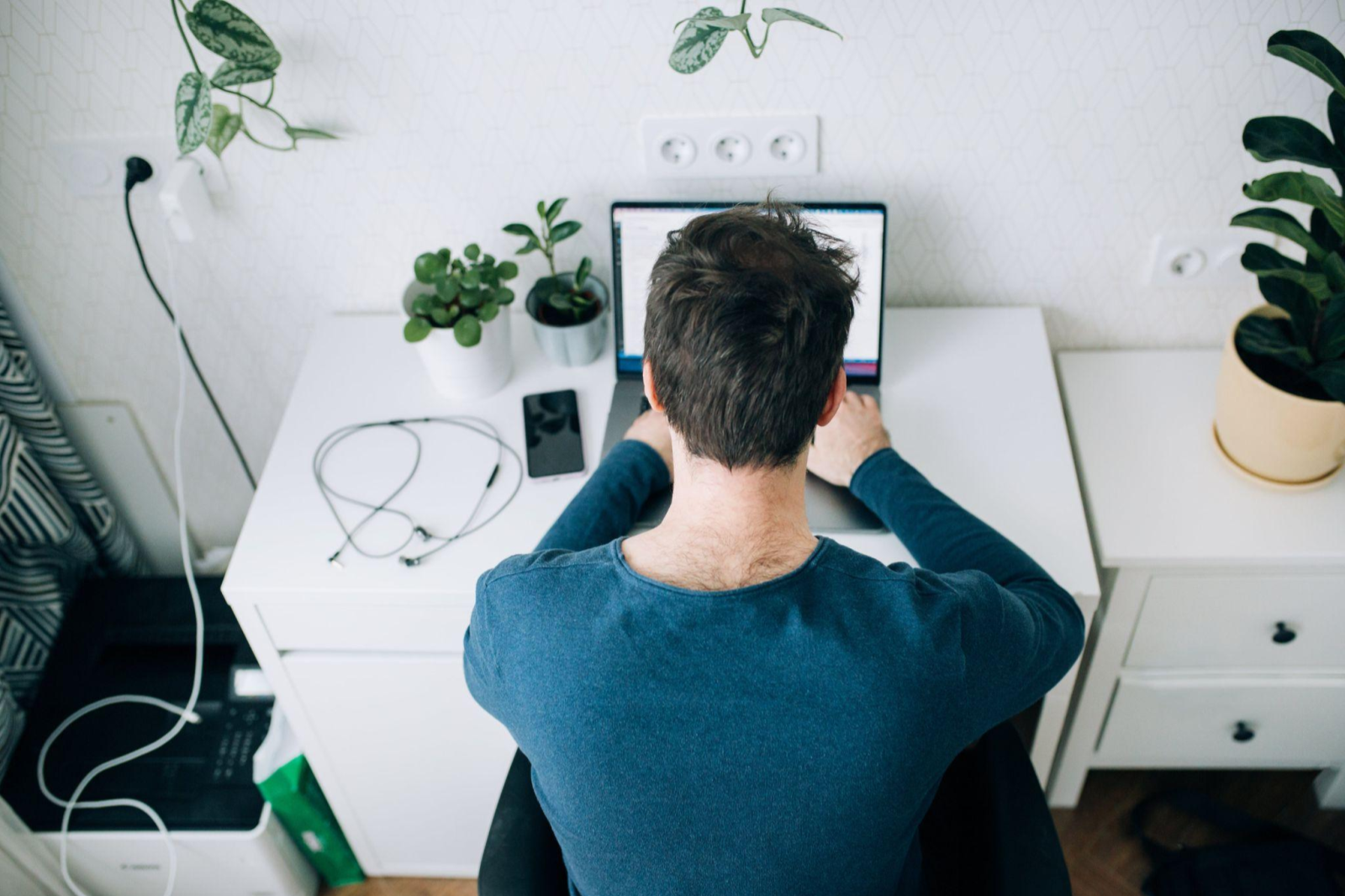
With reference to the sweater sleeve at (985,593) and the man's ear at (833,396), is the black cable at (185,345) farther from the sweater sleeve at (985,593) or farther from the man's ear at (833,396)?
the sweater sleeve at (985,593)

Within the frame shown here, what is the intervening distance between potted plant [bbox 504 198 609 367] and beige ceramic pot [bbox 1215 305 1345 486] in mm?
831

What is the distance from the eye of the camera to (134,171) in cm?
137

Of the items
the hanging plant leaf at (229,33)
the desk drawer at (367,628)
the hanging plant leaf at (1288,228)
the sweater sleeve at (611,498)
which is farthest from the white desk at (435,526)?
the hanging plant leaf at (229,33)

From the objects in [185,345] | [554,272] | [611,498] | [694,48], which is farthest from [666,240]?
[185,345]

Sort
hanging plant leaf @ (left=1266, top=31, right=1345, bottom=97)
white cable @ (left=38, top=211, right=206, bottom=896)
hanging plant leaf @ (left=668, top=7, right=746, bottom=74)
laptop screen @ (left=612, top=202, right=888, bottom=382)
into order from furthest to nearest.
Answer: white cable @ (left=38, top=211, right=206, bottom=896), laptop screen @ (left=612, top=202, right=888, bottom=382), hanging plant leaf @ (left=668, top=7, right=746, bottom=74), hanging plant leaf @ (left=1266, top=31, right=1345, bottom=97)

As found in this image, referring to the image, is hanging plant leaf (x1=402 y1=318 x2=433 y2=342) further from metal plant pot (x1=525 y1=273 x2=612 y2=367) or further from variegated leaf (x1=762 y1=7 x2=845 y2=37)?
variegated leaf (x1=762 y1=7 x2=845 y2=37)

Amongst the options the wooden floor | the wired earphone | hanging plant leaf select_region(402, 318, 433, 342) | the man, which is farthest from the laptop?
the wooden floor

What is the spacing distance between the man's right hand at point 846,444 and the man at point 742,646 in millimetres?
320

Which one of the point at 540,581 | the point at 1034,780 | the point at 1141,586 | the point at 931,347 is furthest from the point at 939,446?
the point at 540,581

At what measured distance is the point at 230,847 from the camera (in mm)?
1455

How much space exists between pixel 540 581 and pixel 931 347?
0.81 metres

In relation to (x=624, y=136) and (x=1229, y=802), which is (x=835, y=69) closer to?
(x=624, y=136)

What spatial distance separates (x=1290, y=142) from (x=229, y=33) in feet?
3.93

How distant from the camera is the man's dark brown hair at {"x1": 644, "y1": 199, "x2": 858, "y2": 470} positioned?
2.59 feet
